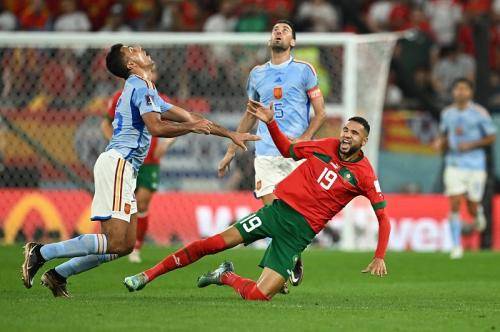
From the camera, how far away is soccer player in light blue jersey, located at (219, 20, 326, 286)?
12.7m

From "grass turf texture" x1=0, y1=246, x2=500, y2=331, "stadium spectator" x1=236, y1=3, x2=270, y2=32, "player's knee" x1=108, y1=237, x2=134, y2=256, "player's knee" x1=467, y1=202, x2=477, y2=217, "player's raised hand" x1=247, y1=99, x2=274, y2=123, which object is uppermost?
"stadium spectator" x1=236, y1=3, x2=270, y2=32

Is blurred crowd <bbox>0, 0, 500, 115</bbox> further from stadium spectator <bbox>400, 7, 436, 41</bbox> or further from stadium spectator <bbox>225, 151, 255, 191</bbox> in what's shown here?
stadium spectator <bbox>225, 151, 255, 191</bbox>

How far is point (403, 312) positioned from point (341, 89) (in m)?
10.2

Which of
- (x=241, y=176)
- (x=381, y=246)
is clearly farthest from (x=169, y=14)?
(x=381, y=246)

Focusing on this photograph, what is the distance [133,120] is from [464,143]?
865 cm

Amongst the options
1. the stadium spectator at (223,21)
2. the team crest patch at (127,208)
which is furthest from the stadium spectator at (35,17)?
the team crest patch at (127,208)

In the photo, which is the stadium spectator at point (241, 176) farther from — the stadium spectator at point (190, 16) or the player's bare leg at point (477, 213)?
the stadium spectator at point (190, 16)

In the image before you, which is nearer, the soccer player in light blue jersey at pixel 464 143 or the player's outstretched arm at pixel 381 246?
the player's outstretched arm at pixel 381 246

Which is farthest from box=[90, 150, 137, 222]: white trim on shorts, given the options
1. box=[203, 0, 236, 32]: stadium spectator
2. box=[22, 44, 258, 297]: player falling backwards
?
box=[203, 0, 236, 32]: stadium spectator

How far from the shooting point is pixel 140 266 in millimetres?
14961

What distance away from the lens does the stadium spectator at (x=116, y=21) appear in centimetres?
2270

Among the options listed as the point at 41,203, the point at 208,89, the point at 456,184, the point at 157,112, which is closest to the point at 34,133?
the point at 41,203

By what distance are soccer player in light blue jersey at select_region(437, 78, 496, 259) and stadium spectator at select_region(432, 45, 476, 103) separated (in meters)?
3.65

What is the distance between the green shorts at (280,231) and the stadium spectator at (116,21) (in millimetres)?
12465
